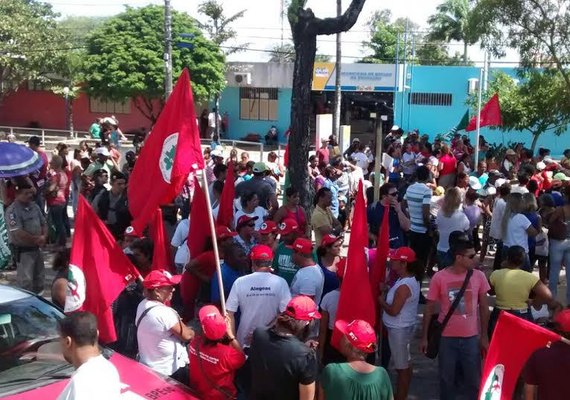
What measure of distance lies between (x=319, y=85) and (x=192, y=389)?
34.3 m

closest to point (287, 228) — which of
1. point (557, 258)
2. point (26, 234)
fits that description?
point (26, 234)

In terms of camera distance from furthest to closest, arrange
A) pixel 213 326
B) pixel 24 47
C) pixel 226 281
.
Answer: pixel 24 47, pixel 226 281, pixel 213 326

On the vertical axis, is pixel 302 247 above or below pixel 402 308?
above

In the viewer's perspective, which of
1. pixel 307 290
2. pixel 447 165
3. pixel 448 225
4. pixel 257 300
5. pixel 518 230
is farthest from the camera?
pixel 447 165

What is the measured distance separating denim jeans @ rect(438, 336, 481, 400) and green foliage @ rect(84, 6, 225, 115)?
2997 cm

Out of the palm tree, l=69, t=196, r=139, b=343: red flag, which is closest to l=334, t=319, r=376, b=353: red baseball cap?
l=69, t=196, r=139, b=343: red flag

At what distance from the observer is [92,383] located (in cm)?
356

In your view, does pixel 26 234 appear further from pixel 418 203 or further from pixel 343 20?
pixel 343 20

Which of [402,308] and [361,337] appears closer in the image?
[361,337]

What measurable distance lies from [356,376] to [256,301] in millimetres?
1545

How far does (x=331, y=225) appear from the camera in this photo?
945 centimetres

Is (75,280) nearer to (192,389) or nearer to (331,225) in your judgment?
(192,389)

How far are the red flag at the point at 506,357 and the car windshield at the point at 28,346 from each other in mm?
2714

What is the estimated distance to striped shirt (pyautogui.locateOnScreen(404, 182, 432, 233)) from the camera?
9875mm
